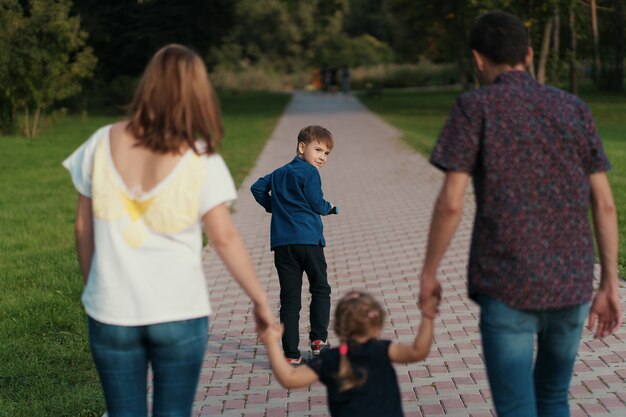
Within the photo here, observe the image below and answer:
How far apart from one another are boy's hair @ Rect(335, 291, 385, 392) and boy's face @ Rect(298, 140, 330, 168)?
95.3 inches

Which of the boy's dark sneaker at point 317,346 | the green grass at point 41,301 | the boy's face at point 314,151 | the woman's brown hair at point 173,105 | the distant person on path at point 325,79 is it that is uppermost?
the woman's brown hair at point 173,105

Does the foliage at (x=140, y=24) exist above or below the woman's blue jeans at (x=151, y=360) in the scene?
below

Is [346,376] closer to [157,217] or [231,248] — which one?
[231,248]

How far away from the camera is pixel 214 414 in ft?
16.8

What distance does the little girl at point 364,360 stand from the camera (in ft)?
10.6

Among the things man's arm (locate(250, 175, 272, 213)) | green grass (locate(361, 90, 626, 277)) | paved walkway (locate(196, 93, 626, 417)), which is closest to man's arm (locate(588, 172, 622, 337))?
Answer: paved walkway (locate(196, 93, 626, 417))

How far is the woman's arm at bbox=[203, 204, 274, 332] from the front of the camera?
318cm

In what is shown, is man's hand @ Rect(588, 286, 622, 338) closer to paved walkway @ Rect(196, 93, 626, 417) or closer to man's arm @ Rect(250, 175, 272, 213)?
paved walkway @ Rect(196, 93, 626, 417)

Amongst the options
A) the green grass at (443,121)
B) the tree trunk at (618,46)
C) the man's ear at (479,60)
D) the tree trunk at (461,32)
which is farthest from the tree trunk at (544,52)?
the man's ear at (479,60)

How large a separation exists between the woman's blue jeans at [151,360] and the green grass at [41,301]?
2037mm

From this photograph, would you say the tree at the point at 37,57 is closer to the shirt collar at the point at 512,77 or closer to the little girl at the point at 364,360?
the little girl at the point at 364,360

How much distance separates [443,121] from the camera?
3209cm

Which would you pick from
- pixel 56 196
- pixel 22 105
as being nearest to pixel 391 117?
pixel 22 105

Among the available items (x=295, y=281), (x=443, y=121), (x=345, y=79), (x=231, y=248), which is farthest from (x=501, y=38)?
(x=345, y=79)
